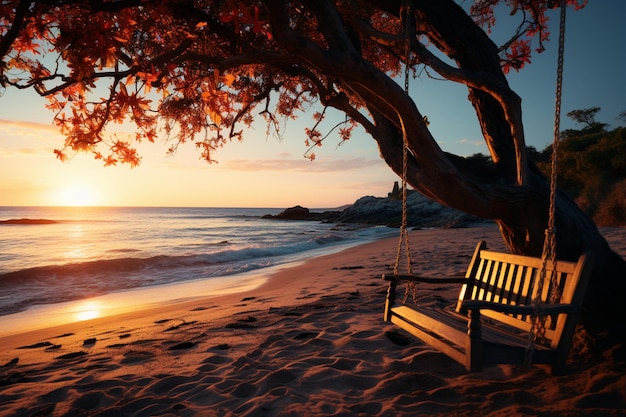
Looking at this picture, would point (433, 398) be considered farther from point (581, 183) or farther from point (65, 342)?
point (581, 183)

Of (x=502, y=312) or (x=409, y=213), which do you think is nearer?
(x=502, y=312)

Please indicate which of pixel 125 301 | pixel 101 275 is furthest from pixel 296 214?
pixel 125 301

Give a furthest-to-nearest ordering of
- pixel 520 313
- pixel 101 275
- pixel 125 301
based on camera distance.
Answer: pixel 101 275 → pixel 125 301 → pixel 520 313

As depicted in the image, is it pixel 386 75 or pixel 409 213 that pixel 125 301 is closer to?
pixel 386 75

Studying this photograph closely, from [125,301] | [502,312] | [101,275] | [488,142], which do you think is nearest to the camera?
[502,312]

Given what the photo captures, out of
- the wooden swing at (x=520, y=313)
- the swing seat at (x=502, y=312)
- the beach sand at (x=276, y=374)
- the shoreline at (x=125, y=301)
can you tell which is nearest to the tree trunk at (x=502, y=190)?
the wooden swing at (x=520, y=313)

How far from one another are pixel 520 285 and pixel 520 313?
93cm

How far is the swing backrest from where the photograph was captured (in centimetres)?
307

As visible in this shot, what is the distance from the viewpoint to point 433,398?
134 inches

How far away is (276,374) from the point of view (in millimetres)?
4031

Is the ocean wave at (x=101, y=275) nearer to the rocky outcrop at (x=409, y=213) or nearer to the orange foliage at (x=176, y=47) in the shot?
the orange foliage at (x=176, y=47)

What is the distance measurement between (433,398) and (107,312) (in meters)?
7.26

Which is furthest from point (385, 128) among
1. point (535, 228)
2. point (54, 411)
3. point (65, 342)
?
point (65, 342)

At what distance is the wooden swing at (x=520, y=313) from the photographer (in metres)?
2.93
